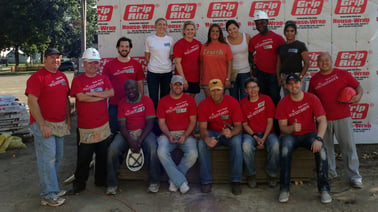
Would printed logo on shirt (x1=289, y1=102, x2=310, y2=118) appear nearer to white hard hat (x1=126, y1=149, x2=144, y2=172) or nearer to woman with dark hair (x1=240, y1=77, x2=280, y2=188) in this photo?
woman with dark hair (x1=240, y1=77, x2=280, y2=188)

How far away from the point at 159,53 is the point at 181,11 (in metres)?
1.29

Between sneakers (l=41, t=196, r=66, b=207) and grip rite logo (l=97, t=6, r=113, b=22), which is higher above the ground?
grip rite logo (l=97, t=6, r=113, b=22)

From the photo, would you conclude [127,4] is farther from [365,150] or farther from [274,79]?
[365,150]

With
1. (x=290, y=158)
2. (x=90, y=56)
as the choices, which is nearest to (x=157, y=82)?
(x=90, y=56)

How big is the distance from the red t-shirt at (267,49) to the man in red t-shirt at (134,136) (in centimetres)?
194

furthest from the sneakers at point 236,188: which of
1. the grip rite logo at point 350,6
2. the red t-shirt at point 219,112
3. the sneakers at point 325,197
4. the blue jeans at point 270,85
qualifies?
the grip rite logo at point 350,6

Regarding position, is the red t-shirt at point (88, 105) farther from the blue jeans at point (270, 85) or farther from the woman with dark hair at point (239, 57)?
the blue jeans at point (270, 85)

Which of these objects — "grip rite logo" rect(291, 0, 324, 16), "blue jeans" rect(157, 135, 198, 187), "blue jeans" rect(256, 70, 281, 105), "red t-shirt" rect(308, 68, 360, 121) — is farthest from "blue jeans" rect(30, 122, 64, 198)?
"grip rite logo" rect(291, 0, 324, 16)

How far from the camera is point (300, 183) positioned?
4.53m

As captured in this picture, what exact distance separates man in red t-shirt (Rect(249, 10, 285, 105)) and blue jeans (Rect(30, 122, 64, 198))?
3135mm

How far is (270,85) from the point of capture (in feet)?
17.2

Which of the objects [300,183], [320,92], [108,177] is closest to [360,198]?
[300,183]

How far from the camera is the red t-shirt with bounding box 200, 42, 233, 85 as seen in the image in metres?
5.02

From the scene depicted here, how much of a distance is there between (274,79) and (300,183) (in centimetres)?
162
